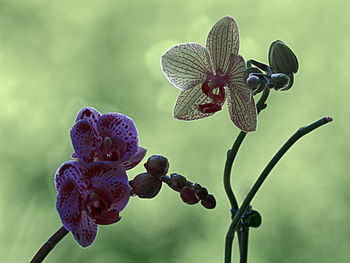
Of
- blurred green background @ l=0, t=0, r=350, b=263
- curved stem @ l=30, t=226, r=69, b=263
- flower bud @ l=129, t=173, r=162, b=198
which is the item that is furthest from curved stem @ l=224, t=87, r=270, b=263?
blurred green background @ l=0, t=0, r=350, b=263

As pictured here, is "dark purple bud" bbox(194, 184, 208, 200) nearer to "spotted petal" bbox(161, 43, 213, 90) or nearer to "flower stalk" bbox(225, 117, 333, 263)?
"flower stalk" bbox(225, 117, 333, 263)

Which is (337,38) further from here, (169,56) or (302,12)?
(169,56)

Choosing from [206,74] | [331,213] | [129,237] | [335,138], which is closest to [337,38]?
[335,138]

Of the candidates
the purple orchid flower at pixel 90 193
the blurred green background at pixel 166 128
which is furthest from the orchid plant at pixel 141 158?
the blurred green background at pixel 166 128

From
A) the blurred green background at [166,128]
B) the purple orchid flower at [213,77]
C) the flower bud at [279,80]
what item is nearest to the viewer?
the flower bud at [279,80]

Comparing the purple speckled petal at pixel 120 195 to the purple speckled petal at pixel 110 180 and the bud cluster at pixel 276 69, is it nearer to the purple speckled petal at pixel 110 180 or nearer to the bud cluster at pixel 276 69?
the purple speckled petal at pixel 110 180

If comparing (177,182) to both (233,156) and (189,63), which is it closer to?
(233,156)
